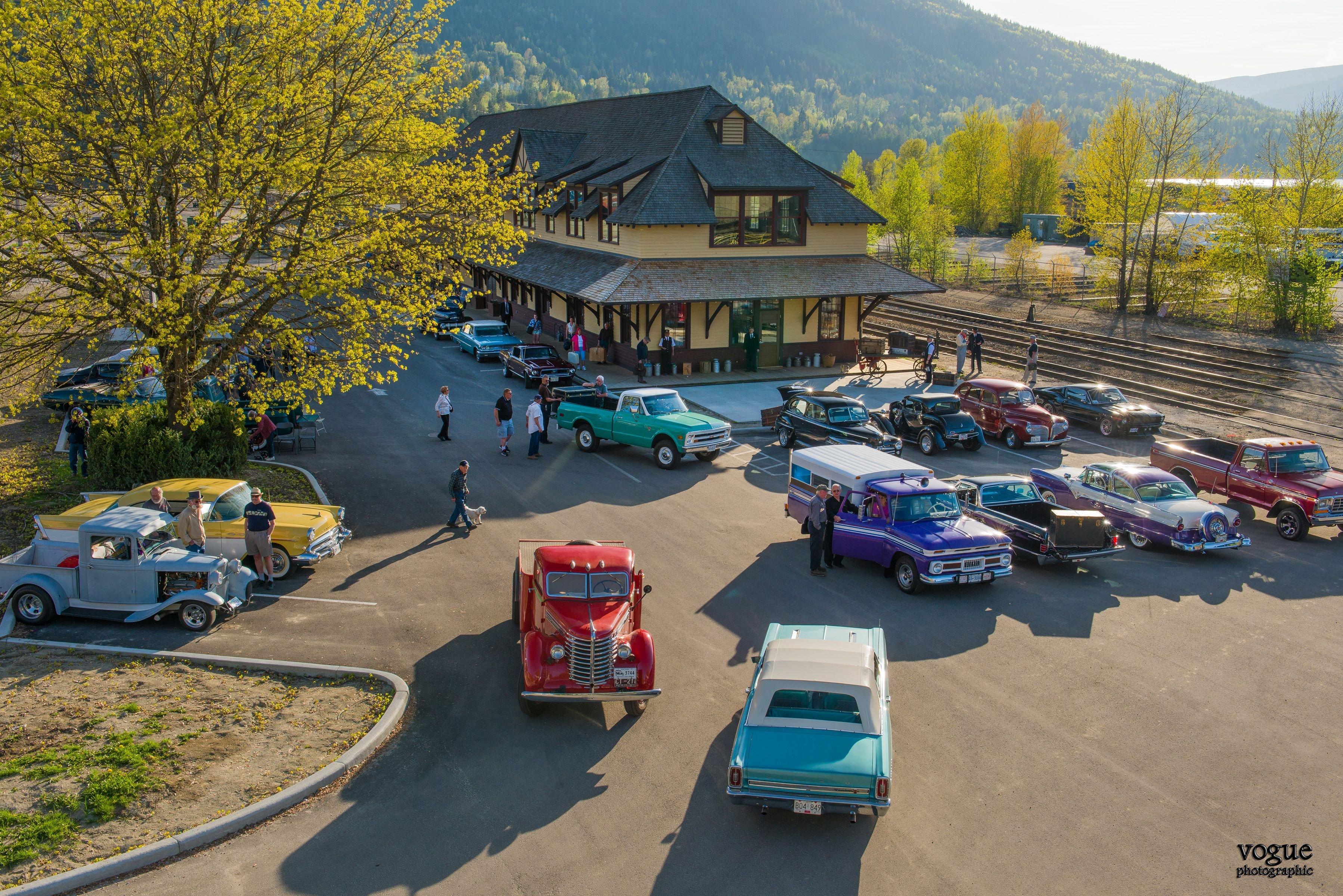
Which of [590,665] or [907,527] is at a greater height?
[907,527]

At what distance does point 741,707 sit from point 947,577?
567 centimetres

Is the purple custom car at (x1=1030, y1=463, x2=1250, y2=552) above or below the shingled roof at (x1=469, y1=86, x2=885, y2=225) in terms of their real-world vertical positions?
below

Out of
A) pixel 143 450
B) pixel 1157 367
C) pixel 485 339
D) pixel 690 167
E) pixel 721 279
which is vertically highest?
pixel 690 167

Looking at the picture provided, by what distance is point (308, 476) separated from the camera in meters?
22.9

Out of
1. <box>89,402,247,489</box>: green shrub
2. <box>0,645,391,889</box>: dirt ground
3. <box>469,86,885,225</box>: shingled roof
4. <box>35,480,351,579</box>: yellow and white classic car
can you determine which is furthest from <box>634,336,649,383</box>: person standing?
<box>0,645,391,889</box>: dirt ground

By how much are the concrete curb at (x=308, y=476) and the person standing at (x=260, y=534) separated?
4.28 m

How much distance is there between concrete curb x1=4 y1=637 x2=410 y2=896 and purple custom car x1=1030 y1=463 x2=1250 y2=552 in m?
14.8

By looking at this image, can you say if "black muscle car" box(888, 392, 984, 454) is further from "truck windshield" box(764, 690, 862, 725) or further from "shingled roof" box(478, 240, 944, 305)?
"truck windshield" box(764, 690, 862, 725)

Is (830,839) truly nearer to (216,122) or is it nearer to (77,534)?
(77,534)

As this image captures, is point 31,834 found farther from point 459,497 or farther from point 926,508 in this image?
point 926,508

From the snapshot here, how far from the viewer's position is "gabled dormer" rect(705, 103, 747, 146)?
125 feet

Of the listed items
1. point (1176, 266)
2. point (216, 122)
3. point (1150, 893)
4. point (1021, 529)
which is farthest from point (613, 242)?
point (1150, 893)

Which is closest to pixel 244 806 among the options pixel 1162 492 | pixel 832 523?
pixel 832 523

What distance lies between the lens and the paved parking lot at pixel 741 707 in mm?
9398
